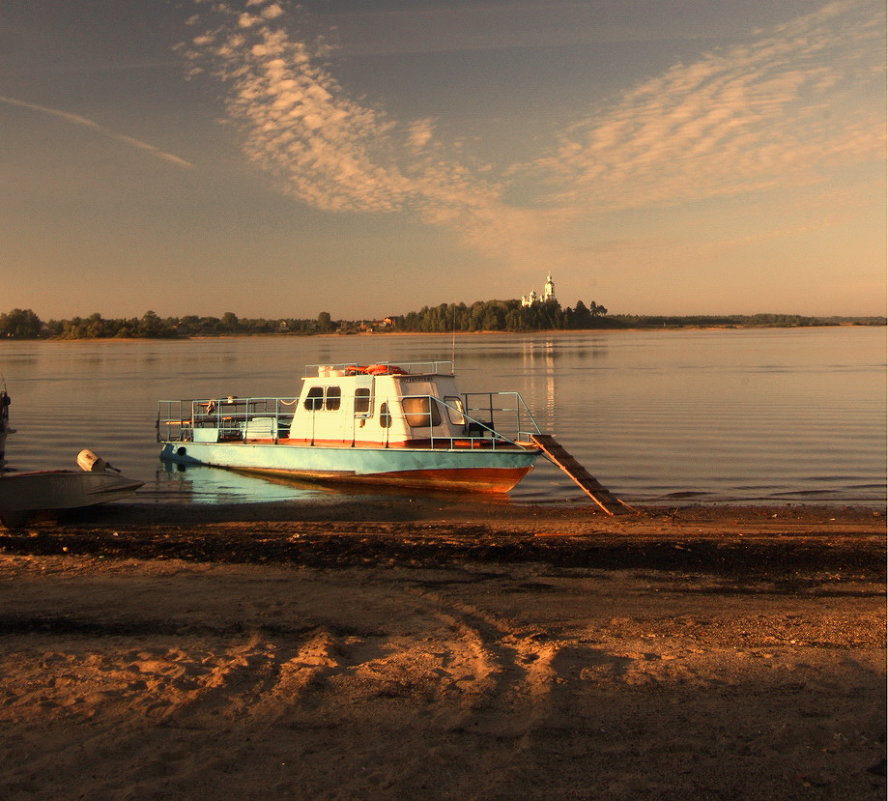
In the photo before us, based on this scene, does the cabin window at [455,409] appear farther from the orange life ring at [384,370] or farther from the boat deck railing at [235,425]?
the boat deck railing at [235,425]

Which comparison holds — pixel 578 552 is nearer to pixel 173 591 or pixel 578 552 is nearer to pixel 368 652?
pixel 368 652

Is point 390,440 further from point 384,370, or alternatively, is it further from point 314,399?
point 314,399

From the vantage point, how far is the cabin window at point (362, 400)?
801 inches

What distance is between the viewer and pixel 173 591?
9.49 metres

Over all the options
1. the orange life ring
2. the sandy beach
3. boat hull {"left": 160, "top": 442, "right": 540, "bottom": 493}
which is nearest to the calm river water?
boat hull {"left": 160, "top": 442, "right": 540, "bottom": 493}

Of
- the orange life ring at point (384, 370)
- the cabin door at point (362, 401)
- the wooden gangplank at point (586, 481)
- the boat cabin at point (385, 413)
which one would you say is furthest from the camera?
the cabin door at point (362, 401)

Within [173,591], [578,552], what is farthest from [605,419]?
[173,591]

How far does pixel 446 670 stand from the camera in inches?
273

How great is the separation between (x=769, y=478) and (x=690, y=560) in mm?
11419

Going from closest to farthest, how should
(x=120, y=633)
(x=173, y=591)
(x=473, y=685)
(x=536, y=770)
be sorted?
(x=536, y=770)
(x=473, y=685)
(x=120, y=633)
(x=173, y=591)

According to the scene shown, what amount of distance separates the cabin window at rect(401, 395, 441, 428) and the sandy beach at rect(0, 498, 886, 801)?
776 cm

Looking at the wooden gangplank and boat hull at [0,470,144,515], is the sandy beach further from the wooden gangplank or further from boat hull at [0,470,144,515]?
the wooden gangplank

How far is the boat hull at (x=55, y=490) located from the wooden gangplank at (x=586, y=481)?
9323 millimetres

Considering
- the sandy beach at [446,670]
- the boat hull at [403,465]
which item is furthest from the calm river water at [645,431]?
the sandy beach at [446,670]
